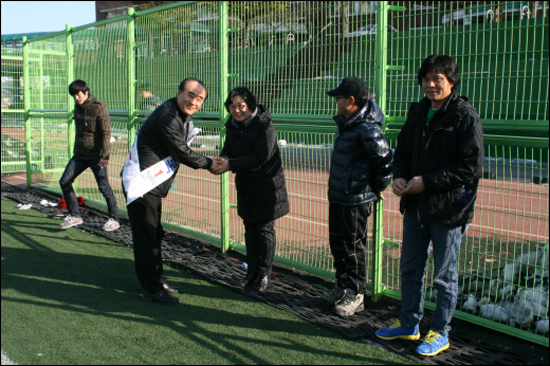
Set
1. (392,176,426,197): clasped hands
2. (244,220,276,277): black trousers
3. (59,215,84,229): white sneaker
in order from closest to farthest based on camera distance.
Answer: (392,176,426,197): clasped hands < (244,220,276,277): black trousers < (59,215,84,229): white sneaker

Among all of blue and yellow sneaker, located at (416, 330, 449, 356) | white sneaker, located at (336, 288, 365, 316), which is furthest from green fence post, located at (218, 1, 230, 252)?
blue and yellow sneaker, located at (416, 330, 449, 356)

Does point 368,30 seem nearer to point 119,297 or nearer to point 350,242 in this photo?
point 350,242

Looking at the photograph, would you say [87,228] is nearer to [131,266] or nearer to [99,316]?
[131,266]

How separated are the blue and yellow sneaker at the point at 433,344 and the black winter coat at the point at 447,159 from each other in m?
0.77

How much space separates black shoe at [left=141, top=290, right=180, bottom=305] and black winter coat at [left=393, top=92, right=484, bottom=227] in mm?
2145

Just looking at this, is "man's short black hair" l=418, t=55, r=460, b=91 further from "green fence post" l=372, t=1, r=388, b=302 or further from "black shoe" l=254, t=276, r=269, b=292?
"black shoe" l=254, t=276, r=269, b=292

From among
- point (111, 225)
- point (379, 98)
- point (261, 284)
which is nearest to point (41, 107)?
point (111, 225)

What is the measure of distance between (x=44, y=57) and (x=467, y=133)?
877 cm

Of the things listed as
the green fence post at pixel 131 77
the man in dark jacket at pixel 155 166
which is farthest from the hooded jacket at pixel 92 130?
the man in dark jacket at pixel 155 166

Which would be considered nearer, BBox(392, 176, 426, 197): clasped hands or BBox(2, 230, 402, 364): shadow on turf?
BBox(392, 176, 426, 197): clasped hands

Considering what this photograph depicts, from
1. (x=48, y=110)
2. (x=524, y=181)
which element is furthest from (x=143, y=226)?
(x=48, y=110)

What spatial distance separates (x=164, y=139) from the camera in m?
4.18

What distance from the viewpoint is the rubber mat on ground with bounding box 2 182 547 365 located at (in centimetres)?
334

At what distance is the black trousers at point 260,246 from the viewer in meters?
4.50
